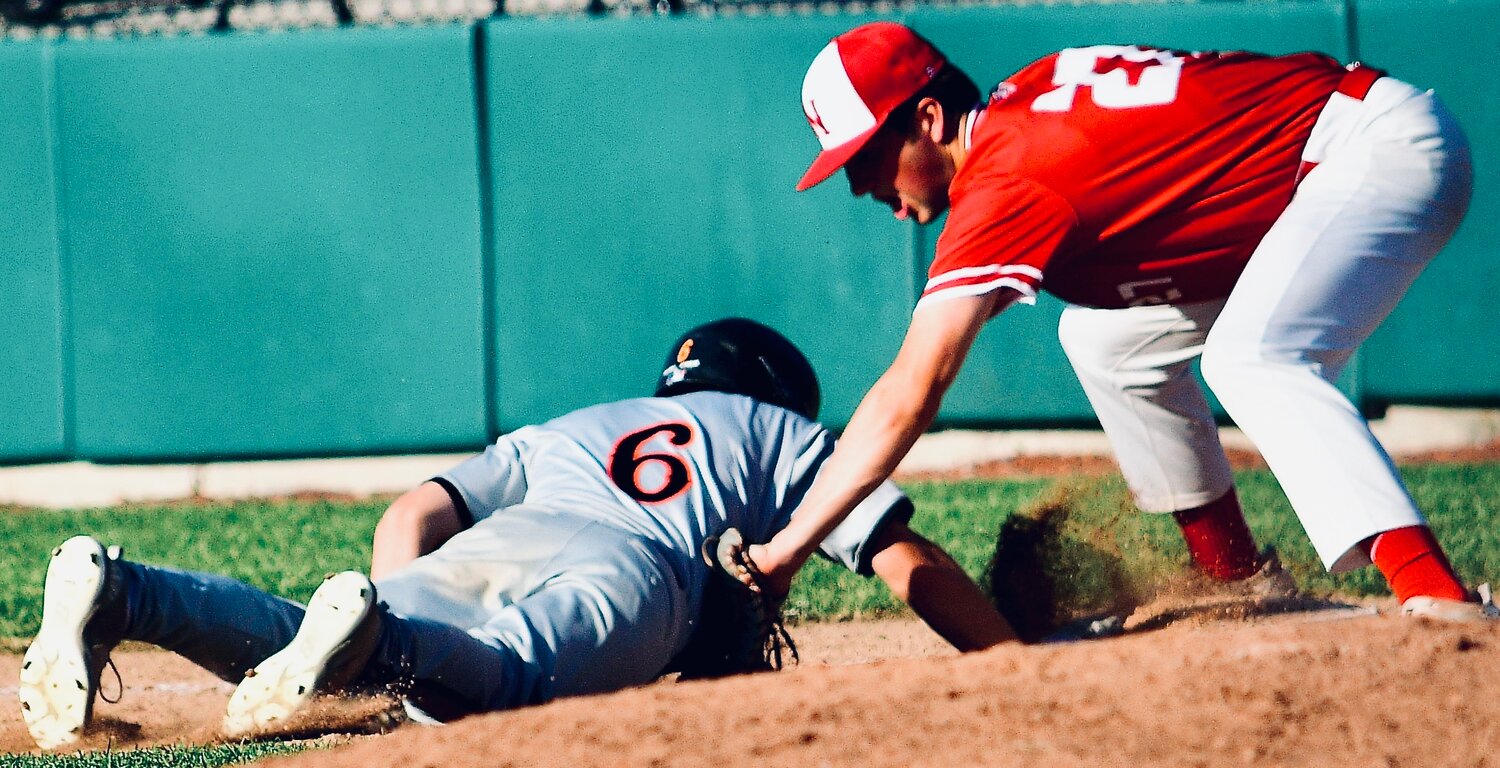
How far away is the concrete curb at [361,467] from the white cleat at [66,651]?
5.26 metres

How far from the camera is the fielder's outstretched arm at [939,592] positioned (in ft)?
11.1

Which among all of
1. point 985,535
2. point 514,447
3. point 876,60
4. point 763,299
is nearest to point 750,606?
point 514,447

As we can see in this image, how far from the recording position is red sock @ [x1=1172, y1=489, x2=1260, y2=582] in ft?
13.6

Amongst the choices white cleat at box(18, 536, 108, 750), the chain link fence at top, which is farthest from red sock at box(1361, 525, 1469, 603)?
the chain link fence at top

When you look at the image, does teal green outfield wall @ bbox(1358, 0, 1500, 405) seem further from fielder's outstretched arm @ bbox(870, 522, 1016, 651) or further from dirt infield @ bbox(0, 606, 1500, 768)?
dirt infield @ bbox(0, 606, 1500, 768)

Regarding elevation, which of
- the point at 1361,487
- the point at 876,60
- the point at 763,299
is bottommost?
the point at 763,299

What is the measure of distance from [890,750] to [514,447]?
5.61 feet

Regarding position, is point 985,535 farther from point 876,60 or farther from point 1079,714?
point 1079,714

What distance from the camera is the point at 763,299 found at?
26.4 ft

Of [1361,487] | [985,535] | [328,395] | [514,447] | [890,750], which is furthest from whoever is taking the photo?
[328,395]

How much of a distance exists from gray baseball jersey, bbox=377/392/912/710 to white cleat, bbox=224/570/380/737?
18 cm

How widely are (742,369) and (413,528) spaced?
2.98 ft

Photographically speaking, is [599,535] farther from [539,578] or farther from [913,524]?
[913,524]

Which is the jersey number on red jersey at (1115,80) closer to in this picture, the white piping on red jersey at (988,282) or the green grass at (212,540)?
the white piping on red jersey at (988,282)
